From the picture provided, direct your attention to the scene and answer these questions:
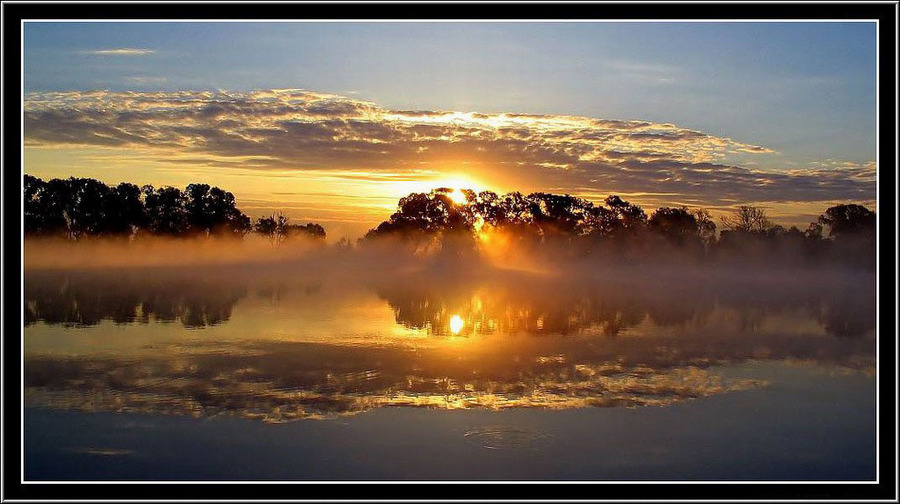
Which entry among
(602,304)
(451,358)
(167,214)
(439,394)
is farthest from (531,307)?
(167,214)

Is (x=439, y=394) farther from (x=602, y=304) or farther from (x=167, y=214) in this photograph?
(x=167, y=214)

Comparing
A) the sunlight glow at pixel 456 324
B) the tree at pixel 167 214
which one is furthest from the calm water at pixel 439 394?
the tree at pixel 167 214

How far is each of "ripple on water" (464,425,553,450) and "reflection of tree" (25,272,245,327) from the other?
1082 centimetres

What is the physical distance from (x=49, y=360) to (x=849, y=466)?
471 inches

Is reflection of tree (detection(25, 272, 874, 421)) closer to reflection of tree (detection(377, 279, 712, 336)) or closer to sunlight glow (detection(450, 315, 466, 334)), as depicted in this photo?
reflection of tree (detection(377, 279, 712, 336))

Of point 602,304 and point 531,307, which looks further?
point 602,304

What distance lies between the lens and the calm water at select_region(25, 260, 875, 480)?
29.2 ft

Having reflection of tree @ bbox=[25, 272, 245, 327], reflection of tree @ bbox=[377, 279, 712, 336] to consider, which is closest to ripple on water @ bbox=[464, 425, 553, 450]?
reflection of tree @ bbox=[377, 279, 712, 336]

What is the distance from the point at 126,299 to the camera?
24688 millimetres

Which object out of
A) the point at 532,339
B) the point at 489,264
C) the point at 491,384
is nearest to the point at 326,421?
the point at 491,384

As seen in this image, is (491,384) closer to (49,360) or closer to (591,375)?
(591,375)

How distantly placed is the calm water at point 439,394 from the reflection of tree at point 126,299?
22 centimetres

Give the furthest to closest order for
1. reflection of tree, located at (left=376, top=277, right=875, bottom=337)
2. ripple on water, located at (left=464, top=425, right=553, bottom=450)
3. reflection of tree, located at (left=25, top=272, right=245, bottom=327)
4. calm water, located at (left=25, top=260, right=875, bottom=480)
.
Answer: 1. reflection of tree, located at (left=376, top=277, right=875, bottom=337)
2. reflection of tree, located at (left=25, top=272, right=245, bottom=327)
3. ripple on water, located at (left=464, top=425, right=553, bottom=450)
4. calm water, located at (left=25, top=260, right=875, bottom=480)

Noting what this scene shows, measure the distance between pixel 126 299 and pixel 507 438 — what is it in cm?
1830
